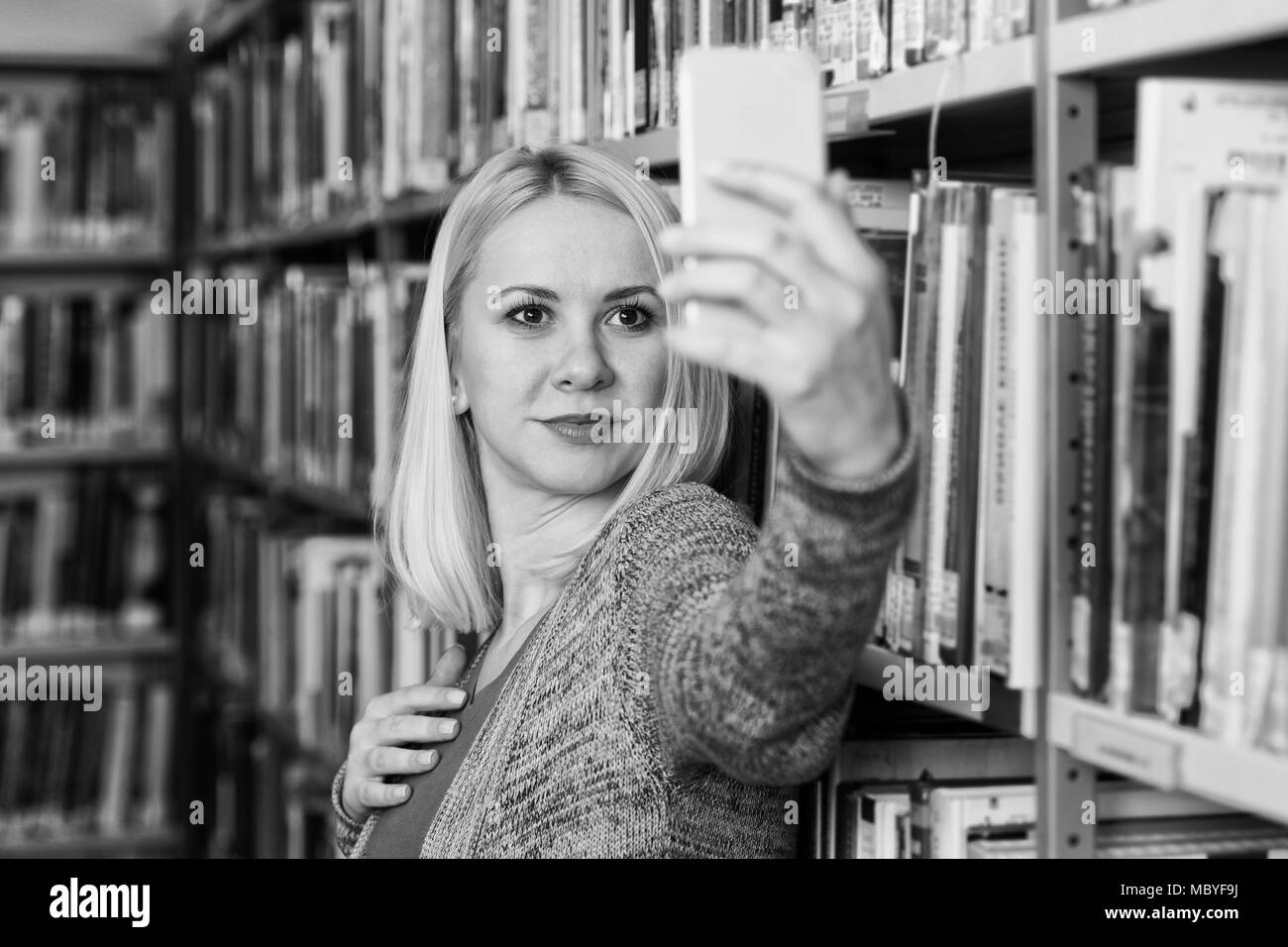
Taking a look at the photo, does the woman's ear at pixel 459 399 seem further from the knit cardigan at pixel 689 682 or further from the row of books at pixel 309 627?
the row of books at pixel 309 627

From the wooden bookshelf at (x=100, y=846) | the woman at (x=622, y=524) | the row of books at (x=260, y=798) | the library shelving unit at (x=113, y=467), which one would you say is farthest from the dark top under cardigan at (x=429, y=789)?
the library shelving unit at (x=113, y=467)

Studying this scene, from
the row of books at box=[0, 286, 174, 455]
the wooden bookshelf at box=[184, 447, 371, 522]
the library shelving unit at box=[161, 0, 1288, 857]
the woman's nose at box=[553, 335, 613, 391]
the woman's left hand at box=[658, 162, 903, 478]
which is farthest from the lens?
the row of books at box=[0, 286, 174, 455]

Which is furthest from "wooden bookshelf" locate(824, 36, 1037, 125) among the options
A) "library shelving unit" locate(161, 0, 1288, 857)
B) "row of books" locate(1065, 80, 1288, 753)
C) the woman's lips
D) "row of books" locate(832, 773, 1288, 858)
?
"row of books" locate(832, 773, 1288, 858)

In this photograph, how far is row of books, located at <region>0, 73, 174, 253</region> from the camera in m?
3.32

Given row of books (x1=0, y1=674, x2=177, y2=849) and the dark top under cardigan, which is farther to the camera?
row of books (x1=0, y1=674, x2=177, y2=849)

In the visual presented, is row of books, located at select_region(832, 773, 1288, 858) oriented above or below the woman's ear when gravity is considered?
below

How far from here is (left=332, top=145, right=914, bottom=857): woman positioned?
644mm

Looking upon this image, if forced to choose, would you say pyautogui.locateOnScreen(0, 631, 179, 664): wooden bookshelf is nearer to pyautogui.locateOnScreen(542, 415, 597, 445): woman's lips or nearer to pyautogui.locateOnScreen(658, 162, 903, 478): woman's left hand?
pyautogui.locateOnScreen(542, 415, 597, 445): woman's lips

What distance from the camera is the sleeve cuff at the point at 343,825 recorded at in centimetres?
137

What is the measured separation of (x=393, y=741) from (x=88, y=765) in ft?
7.83

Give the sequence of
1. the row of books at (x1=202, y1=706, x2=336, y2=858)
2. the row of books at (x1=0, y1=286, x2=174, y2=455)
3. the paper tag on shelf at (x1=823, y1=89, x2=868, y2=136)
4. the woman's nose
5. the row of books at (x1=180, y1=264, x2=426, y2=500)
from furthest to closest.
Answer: the row of books at (x1=0, y1=286, x2=174, y2=455) < the row of books at (x1=202, y1=706, x2=336, y2=858) < the row of books at (x1=180, y1=264, x2=426, y2=500) < the woman's nose < the paper tag on shelf at (x1=823, y1=89, x2=868, y2=136)

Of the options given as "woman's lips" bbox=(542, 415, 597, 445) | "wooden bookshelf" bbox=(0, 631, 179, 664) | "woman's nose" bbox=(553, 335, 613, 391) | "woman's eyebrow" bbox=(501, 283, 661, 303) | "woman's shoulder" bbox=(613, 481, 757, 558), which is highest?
"woman's eyebrow" bbox=(501, 283, 661, 303)

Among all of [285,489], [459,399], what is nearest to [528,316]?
[459,399]
